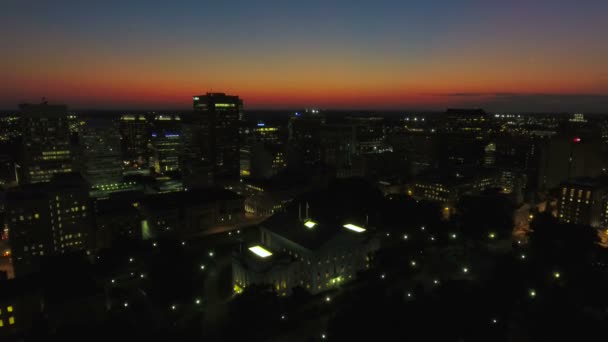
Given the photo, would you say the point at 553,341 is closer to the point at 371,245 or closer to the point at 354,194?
the point at 371,245

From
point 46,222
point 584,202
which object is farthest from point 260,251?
point 584,202

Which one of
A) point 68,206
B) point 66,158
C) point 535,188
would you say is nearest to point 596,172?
point 535,188

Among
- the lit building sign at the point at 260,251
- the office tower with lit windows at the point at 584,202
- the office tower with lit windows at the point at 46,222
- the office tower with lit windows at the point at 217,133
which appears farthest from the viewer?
the office tower with lit windows at the point at 217,133

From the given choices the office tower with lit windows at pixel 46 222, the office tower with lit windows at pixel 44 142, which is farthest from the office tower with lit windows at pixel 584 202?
the office tower with lit windows at pixel 44 142

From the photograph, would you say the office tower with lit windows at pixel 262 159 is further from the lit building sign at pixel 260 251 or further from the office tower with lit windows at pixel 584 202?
the office tower with lit windows at pixel 584 202

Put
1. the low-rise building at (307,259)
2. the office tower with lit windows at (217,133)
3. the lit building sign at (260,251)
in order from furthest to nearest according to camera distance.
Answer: the office tower with lit windows at (217,133)
the lit building sign at (260,251)
the low-rise building at (307,259)

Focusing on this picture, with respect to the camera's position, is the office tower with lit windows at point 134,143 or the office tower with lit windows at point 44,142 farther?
the office tower with lit windows at point 134,143

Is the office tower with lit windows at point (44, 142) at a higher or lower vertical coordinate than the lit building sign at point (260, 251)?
higher

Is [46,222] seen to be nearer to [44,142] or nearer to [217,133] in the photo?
[44,142]
